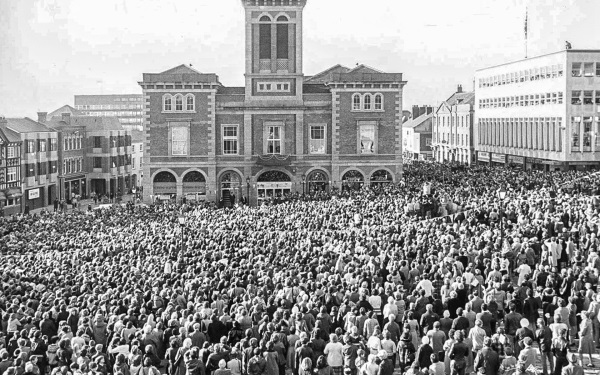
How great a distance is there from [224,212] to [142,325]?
3507 centimetres

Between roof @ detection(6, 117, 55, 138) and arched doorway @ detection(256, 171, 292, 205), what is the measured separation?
2360 centimetres

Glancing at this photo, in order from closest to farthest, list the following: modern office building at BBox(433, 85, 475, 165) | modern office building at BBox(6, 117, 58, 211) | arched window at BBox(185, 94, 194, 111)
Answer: arched window at BBox(185, 94, 194, 111)
modern office building at BBox(6, 117, 58, 211)
modern office building at BBox(433, 85, 475, 165)

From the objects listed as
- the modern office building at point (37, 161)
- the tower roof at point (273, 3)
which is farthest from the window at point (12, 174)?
the tower roof at point (273, 3)

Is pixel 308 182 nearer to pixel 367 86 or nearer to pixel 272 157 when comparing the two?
pixel 272 157

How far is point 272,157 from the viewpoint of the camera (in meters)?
75.8

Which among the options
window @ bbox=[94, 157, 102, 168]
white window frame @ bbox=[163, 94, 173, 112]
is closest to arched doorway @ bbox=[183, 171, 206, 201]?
white window frame @ bbox=[163, 94, 173, 112]

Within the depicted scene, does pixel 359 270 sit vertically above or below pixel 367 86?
below

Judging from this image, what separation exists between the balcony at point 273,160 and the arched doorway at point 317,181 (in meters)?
2.49

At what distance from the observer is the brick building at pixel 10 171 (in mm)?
76062

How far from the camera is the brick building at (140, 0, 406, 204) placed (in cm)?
7644

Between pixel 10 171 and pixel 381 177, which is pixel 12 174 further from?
pixel 381 177

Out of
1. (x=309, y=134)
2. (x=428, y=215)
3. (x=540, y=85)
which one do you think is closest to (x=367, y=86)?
(x=309, y=134)

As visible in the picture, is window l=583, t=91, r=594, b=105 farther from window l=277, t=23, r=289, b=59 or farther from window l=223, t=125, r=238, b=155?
window l=223, t=125, r=238, b=155

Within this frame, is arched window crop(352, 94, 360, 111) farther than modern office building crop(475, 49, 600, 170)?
Yes
